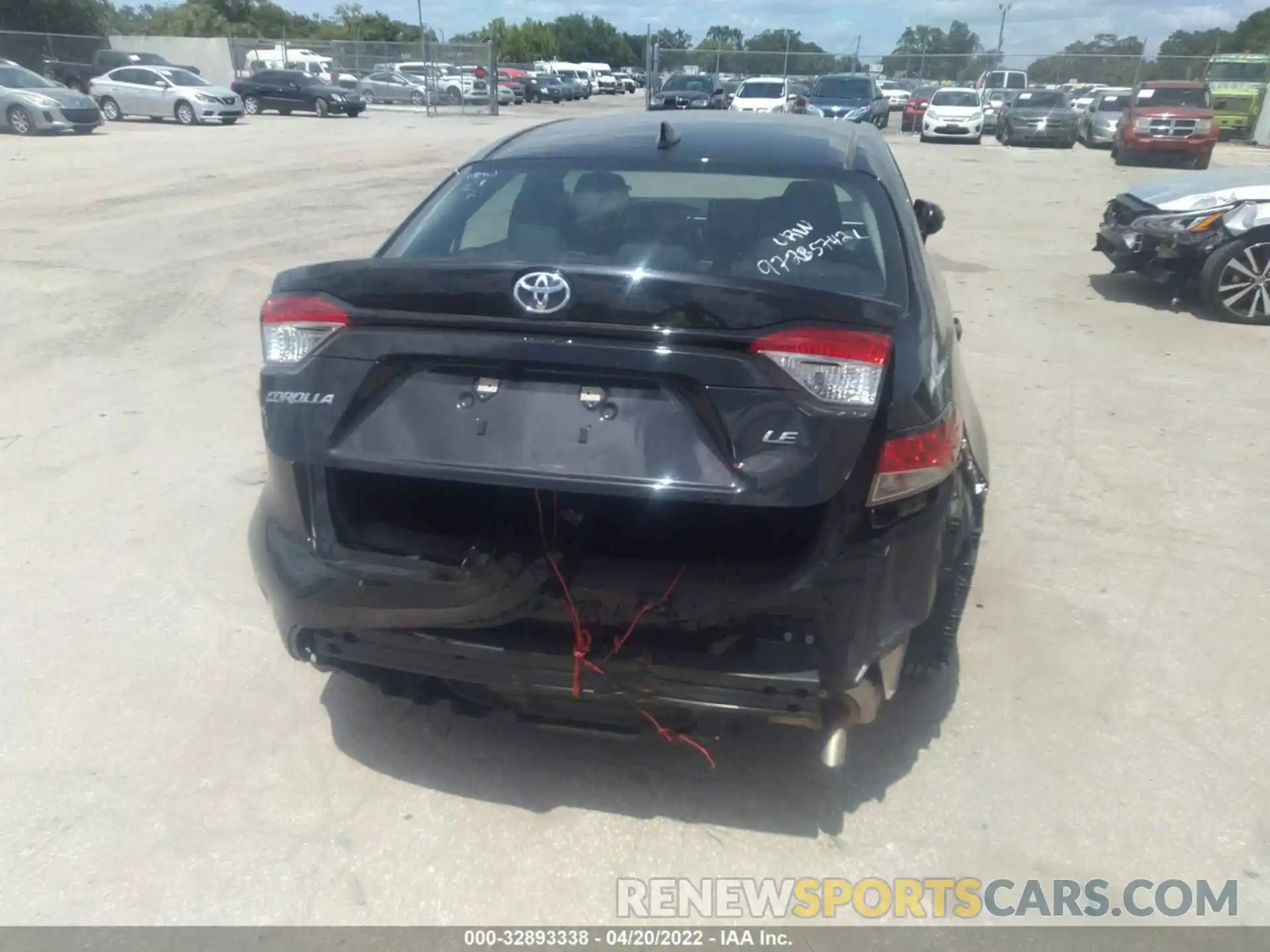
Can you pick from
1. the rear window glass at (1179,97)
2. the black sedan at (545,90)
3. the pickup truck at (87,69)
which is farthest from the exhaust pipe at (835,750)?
the black sedan at (545,90)

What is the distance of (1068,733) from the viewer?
3.26 meters

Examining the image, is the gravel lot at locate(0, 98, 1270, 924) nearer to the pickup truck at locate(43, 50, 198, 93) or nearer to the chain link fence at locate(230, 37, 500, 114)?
the pickup truck at locate(43, 50, 198, 93)

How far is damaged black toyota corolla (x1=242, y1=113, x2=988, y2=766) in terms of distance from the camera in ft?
7.90

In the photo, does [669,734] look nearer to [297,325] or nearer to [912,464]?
[912,464]

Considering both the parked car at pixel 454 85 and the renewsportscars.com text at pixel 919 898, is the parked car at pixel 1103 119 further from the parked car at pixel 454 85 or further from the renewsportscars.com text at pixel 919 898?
the renewsportscars.com text at pixel 919 898

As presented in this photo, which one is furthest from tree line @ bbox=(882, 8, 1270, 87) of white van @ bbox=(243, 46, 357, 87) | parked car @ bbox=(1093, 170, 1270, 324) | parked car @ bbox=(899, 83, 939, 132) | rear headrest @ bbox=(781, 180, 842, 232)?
rear headrest @ bbox=(781, 180, 842, 232)

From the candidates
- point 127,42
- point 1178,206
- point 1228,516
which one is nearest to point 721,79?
point 127,42

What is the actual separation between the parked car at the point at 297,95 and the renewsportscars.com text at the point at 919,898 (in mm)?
34688

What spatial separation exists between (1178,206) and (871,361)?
25.4 ft

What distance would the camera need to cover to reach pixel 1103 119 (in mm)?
28984

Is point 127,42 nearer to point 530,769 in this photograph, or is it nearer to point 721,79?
point 721,79

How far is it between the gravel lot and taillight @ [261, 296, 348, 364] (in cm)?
122

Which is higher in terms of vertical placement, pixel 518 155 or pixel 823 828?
pixel 518 155

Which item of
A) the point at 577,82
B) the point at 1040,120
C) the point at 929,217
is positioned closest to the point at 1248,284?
the point at 929,217
